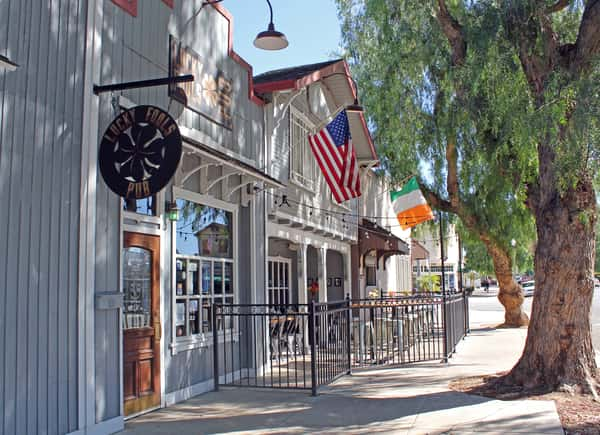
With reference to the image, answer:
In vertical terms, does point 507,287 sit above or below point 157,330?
above

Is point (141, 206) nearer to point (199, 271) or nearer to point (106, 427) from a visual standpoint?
point (199, 271)

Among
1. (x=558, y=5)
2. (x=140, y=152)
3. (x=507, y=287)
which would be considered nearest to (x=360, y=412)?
(x=140, y=152)

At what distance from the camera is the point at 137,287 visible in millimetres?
7391

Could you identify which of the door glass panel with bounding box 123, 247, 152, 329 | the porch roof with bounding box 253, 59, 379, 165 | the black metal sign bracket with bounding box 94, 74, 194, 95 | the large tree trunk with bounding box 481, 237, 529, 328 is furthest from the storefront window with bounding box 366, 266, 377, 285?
the black metal sign bracket with bounding box 94, 74, 194, 95

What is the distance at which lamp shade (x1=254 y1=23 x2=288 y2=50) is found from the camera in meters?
8.89

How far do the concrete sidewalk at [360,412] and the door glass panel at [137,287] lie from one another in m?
1.17

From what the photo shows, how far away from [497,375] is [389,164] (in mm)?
11889

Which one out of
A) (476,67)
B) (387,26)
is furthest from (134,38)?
(387,26)

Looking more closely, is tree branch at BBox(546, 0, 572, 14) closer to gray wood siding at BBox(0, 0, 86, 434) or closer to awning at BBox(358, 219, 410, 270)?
gray wood siding at BBox(0, 0, 86, 434)

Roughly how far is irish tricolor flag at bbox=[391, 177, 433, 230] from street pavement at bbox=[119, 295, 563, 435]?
6.69 m

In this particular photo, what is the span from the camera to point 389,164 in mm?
20891

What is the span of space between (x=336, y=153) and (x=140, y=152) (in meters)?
6.67

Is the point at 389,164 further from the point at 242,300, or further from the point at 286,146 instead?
the point at 242,300

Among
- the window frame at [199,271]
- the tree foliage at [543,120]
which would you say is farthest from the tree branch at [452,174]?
the window frame at [199,271]
